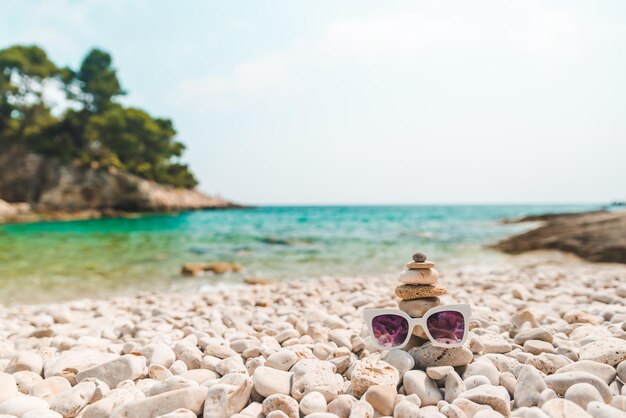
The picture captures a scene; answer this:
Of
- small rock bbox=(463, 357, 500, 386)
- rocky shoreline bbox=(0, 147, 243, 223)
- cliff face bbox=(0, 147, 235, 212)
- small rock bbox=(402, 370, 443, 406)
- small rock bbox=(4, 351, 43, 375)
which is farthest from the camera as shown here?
cliff face bbox=(0, 147, 235, 212)

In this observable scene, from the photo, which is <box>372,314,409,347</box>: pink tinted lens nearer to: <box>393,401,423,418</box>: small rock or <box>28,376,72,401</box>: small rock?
<box>393,401,423,418</box>: small rock

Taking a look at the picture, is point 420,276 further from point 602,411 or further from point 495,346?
point 602,411

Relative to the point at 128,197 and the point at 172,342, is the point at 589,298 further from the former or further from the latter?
the point at 128,197

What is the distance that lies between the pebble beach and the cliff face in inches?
1545

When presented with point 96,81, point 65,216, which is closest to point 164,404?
point 65,216

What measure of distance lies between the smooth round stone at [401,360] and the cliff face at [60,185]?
4195cm

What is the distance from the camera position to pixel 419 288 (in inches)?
93.2

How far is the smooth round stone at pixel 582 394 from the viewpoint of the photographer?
5.32ft

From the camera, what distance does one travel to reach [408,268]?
2385mm

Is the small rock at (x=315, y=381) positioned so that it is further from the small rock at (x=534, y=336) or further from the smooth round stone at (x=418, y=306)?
the small rock at (x=534, y=336)

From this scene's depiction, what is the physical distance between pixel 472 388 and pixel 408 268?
2.42 ft

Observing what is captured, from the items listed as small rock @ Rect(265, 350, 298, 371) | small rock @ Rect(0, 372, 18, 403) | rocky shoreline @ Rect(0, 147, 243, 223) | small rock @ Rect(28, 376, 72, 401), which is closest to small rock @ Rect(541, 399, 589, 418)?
small rock @ Rect(265, 350, 298, 371)

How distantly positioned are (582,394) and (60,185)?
43.8m

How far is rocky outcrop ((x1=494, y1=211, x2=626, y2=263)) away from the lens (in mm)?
8344
